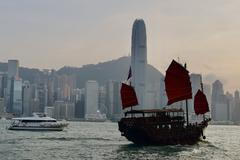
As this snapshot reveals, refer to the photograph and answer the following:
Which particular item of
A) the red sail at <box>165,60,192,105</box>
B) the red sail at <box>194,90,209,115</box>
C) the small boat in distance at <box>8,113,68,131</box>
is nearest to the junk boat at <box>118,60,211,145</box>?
the red sail at <box>165,60,192,105</box>

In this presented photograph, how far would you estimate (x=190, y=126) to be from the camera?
64.1 m

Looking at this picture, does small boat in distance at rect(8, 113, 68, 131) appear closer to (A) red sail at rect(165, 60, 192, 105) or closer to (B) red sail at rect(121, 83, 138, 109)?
(B) red sail at rect(121, 83, 138, 109)

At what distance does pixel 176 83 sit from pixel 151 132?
→ 32.7 ft

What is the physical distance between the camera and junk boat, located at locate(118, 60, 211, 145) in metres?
59.7

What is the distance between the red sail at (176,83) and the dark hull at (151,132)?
5.36 meters

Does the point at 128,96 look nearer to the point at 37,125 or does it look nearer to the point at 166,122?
the point at 166,122

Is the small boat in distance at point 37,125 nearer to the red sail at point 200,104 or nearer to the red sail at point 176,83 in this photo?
the red sail at point 200,104

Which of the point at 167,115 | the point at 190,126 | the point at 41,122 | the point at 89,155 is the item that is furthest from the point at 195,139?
the point at 41,122

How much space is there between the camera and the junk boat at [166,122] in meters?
59.7

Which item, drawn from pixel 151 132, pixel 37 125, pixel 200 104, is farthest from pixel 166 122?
pixel 37 125

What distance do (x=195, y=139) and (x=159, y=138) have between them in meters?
7.70

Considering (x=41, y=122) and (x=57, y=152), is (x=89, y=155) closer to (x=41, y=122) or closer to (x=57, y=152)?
(x=57, y=152)

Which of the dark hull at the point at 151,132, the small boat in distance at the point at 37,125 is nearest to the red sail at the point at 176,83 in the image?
the dark hull at the point at 151,132

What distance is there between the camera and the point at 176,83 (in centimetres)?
6619
